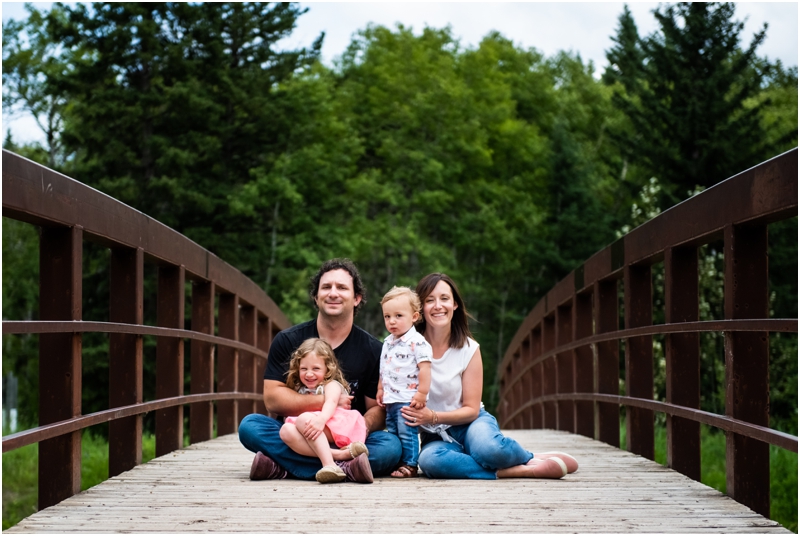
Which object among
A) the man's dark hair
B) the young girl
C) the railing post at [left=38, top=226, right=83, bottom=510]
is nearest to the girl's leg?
the young girl

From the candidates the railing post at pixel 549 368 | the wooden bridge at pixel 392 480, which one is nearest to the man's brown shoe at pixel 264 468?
the wooden bridge at pixel 392 480

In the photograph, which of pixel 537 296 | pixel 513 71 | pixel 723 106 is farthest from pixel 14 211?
pixel 513 71

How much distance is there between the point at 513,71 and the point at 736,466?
4149 centimetres

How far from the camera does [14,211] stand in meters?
3.16

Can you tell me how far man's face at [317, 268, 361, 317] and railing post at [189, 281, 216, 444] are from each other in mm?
1545

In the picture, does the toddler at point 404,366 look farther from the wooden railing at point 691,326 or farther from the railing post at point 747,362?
the railing post at point 747,362

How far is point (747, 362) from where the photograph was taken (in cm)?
354

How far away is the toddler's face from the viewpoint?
4.43m

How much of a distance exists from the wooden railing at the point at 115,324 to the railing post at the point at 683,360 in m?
2.42

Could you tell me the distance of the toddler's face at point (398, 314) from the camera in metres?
4.43

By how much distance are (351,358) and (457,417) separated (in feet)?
1.94

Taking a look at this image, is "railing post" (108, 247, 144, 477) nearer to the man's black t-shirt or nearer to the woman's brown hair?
the man's black t-shirt

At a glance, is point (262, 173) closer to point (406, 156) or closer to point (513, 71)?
point (406, 156)

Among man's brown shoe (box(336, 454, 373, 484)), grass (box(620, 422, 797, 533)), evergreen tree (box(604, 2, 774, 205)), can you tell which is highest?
evergreen tree (box(604, 2, 774, 205))
